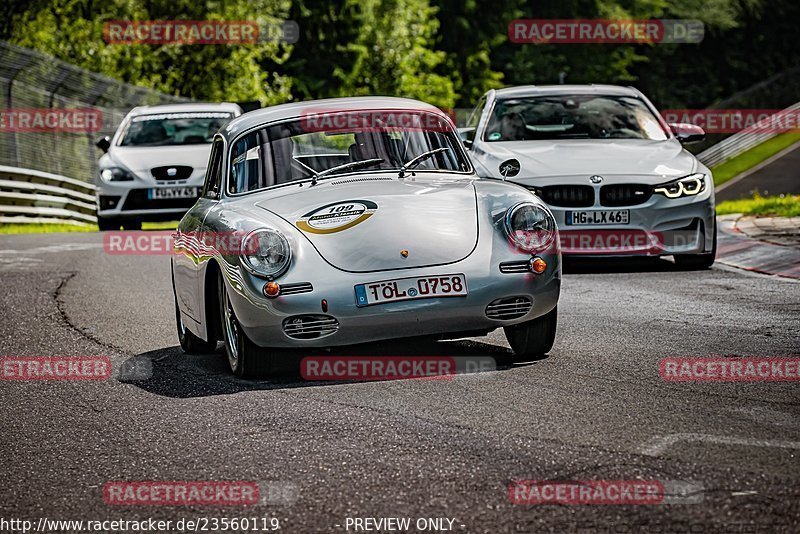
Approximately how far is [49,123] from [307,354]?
2091 centimetres

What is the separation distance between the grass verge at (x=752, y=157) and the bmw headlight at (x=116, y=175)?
3044cm

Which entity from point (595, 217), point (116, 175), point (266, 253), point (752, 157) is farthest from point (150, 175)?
point (752, 157)

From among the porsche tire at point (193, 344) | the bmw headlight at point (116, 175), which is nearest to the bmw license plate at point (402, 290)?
the porsche tire at point (193, 344)

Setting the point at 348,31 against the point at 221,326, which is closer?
the point at 221,326

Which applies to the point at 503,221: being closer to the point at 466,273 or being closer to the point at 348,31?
the point at 466,273

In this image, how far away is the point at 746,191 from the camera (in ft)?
142

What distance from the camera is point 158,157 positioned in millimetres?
19219

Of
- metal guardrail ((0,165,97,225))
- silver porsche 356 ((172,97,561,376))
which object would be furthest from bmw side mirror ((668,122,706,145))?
metal guardrail ((0,165,97,225))

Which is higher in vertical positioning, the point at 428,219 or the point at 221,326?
the point at 428,219

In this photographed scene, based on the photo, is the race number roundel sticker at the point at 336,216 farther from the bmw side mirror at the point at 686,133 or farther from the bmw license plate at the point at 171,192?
the bmw license plate at the point at 171,192

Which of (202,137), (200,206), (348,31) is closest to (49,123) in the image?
(202,137)

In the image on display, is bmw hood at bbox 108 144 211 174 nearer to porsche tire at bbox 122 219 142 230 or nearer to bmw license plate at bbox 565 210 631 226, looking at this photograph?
porsche tire at bbox 122 219 142 230

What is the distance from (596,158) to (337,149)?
177 inches

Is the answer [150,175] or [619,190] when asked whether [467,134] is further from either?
[150,175]
